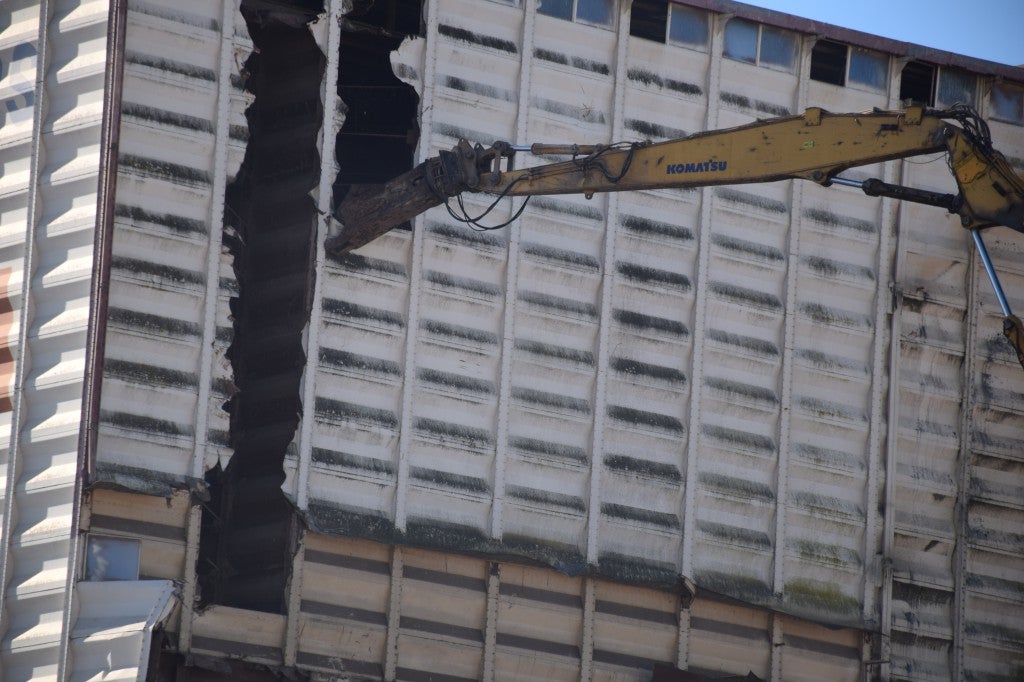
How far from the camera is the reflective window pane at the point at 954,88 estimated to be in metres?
11.1

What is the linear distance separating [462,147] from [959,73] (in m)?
4.34

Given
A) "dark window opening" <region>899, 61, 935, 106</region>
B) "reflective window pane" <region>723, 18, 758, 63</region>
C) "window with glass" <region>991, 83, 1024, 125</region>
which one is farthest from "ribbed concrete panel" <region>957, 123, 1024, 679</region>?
"reflective window pane" <region>723, 18, 758, 63</region>

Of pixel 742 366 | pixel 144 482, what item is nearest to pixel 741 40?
pixel 742 366

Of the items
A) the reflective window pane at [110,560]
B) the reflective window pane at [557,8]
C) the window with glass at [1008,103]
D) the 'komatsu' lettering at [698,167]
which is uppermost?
the reflective window pane at [557,8]

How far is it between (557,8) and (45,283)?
4348mm

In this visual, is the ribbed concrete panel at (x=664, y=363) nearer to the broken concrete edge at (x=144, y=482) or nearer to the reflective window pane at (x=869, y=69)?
the reflective window pane at (x=869, y=69)

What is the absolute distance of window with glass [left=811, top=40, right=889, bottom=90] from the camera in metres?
10.9

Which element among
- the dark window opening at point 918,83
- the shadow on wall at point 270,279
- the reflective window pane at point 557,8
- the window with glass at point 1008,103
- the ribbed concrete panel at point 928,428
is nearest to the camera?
the shadow on wall at point 270,279

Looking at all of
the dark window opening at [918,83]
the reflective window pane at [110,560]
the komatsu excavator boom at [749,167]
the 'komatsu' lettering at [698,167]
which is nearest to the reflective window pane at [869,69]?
the dark window opening at [918,83]

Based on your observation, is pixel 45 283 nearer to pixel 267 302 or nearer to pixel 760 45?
pixel 267 302

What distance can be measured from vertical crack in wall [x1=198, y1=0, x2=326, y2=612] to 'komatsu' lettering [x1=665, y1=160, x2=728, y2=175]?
255 cm

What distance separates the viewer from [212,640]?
9266 mm

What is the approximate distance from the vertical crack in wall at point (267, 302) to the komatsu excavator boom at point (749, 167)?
26.8 inches

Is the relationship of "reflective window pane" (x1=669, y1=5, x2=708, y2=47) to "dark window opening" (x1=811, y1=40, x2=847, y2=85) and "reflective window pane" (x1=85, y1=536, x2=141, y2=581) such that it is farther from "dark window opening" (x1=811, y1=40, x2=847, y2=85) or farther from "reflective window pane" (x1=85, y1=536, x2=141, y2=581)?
"reflective window pane" (x1=85, y1=536, x2=141, y2=581)
